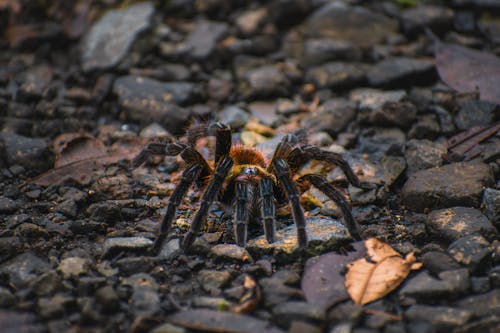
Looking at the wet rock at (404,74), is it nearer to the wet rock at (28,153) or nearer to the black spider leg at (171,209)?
the black spider leg at (171,209)

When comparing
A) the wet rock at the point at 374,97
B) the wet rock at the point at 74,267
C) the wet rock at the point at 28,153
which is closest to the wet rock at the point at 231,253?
the wet rock at the point at 74,267

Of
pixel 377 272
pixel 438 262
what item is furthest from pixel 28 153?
pixel 438 262

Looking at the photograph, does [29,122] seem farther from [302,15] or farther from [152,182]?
[302,15]

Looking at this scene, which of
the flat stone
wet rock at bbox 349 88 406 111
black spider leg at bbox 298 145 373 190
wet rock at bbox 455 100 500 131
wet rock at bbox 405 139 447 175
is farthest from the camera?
wet rock at bbox 349 88 406 111

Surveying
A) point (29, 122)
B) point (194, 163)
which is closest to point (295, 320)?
point (194, 163)

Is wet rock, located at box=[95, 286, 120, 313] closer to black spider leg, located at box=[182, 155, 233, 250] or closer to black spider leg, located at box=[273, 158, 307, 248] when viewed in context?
black spider leg, located at box=[182, 155, 233, 250]

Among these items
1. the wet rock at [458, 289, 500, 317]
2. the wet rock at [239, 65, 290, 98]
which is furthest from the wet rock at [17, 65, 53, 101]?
the wet rock at [458, 289, 500, 317]

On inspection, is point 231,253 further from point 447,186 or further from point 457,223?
point 447,186
